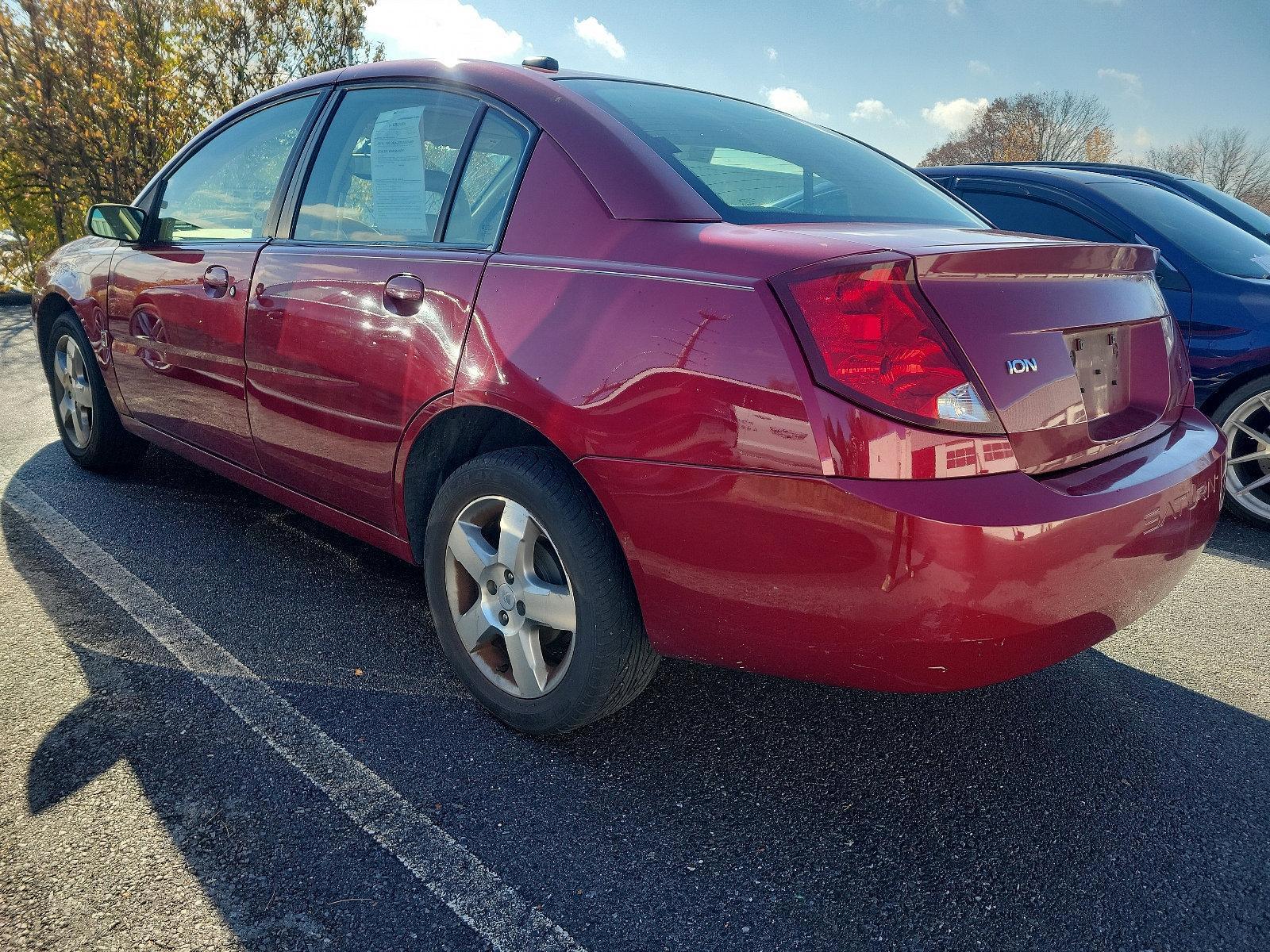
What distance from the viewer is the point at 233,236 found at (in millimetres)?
3201

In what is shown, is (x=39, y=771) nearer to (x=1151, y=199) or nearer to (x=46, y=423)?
(x=46, y=423)

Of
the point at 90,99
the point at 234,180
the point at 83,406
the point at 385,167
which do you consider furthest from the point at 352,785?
the point at 90,99

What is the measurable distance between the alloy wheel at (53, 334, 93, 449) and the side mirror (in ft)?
2.21

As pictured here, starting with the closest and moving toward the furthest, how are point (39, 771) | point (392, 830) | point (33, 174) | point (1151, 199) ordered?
point (392, 830) → point (39, 771) → point (1151, 199) → point (33, 174)

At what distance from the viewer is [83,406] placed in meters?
4.22

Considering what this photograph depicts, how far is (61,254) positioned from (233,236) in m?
1.62

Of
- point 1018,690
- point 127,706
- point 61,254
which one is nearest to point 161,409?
point 61,254

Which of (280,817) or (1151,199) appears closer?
(280,817)

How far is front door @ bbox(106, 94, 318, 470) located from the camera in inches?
120

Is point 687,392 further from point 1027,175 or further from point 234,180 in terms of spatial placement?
point 1027,175

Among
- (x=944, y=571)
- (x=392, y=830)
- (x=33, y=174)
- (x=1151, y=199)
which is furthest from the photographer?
(x=33, y=174)

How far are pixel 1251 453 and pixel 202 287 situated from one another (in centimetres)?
443

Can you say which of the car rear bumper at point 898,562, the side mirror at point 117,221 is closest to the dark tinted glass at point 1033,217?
the car rear bumper at point 898,562

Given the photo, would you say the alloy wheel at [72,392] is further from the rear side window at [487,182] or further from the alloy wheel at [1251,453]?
the alloy wheel at [1251,453]
